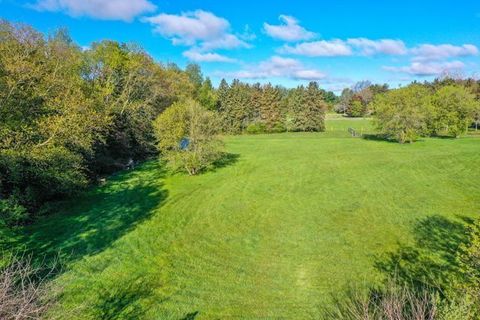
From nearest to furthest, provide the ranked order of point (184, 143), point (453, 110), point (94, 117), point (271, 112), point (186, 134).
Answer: point (94, 117) → point (186, 134) → point (184, 143) → point (453, 110) → point (271, 112)

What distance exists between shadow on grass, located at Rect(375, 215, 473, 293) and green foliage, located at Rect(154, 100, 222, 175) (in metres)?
19.8

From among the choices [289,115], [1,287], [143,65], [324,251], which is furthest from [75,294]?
[289,115]

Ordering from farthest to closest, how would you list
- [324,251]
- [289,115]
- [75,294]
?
1. [289,115]
2. [324,251]
3. [75,294]

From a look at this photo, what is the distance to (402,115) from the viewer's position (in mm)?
53344

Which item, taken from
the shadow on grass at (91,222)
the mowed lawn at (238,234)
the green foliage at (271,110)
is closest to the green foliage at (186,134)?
the mowed lawn at (238,234)

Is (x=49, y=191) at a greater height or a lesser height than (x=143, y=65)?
lesser

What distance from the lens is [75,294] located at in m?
12.6

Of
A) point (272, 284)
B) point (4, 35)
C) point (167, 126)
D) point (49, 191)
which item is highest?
point (4, 35)

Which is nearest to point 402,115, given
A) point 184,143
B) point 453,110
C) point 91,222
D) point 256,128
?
point 453,110

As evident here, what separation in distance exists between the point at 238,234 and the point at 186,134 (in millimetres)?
15930

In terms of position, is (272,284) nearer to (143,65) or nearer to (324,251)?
(324,251)

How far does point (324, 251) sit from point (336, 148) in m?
35.5

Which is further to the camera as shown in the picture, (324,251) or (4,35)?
(4,35)

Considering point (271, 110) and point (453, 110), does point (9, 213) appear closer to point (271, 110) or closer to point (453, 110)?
point (453, 110)
